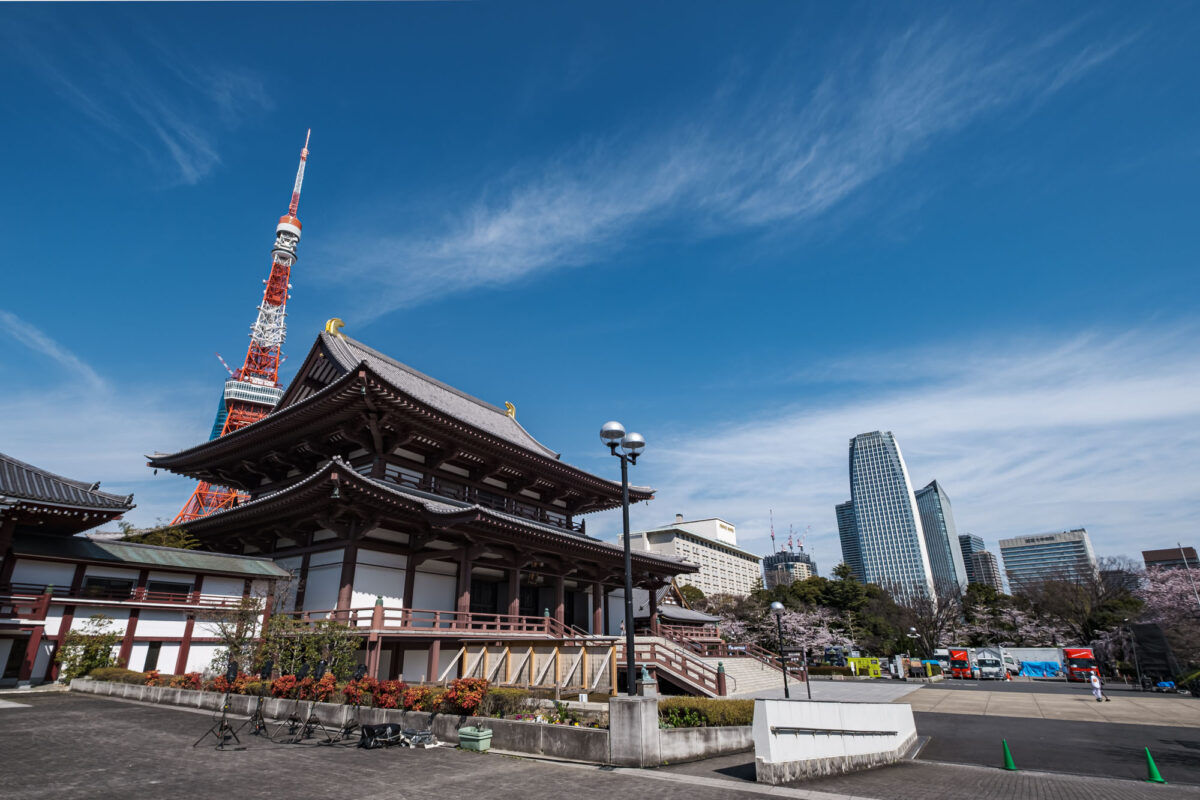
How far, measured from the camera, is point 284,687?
53.1 feet

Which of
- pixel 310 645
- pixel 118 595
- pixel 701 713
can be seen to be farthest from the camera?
pixel 118 595

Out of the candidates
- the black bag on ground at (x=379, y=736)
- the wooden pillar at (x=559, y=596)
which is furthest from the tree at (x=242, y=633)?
the wooden pillar at (x=559, y=596)

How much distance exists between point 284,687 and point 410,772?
816 centimetres

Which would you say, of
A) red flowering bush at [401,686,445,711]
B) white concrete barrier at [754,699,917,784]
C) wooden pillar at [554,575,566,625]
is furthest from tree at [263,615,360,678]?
wooden pillar at [554,575,566,625]

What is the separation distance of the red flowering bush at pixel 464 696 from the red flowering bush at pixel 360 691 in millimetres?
2385

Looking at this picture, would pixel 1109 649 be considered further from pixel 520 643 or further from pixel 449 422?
pixel 449 422

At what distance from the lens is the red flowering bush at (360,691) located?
1470 centimetres

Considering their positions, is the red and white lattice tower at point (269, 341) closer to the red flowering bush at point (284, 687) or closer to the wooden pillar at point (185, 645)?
the wooden pillar at point (185, 645)

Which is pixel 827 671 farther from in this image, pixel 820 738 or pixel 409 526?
pixel 820 738

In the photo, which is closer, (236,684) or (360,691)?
(360,691)

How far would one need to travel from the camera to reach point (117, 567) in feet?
76.3

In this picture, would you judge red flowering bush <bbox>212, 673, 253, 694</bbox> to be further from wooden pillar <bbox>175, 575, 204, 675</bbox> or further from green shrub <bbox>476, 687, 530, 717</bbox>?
green shrub <bbox>476, 687, 530, 717</bbox>

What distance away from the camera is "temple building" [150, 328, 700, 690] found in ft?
72.7

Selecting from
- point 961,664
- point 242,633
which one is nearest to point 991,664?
point 961,664
